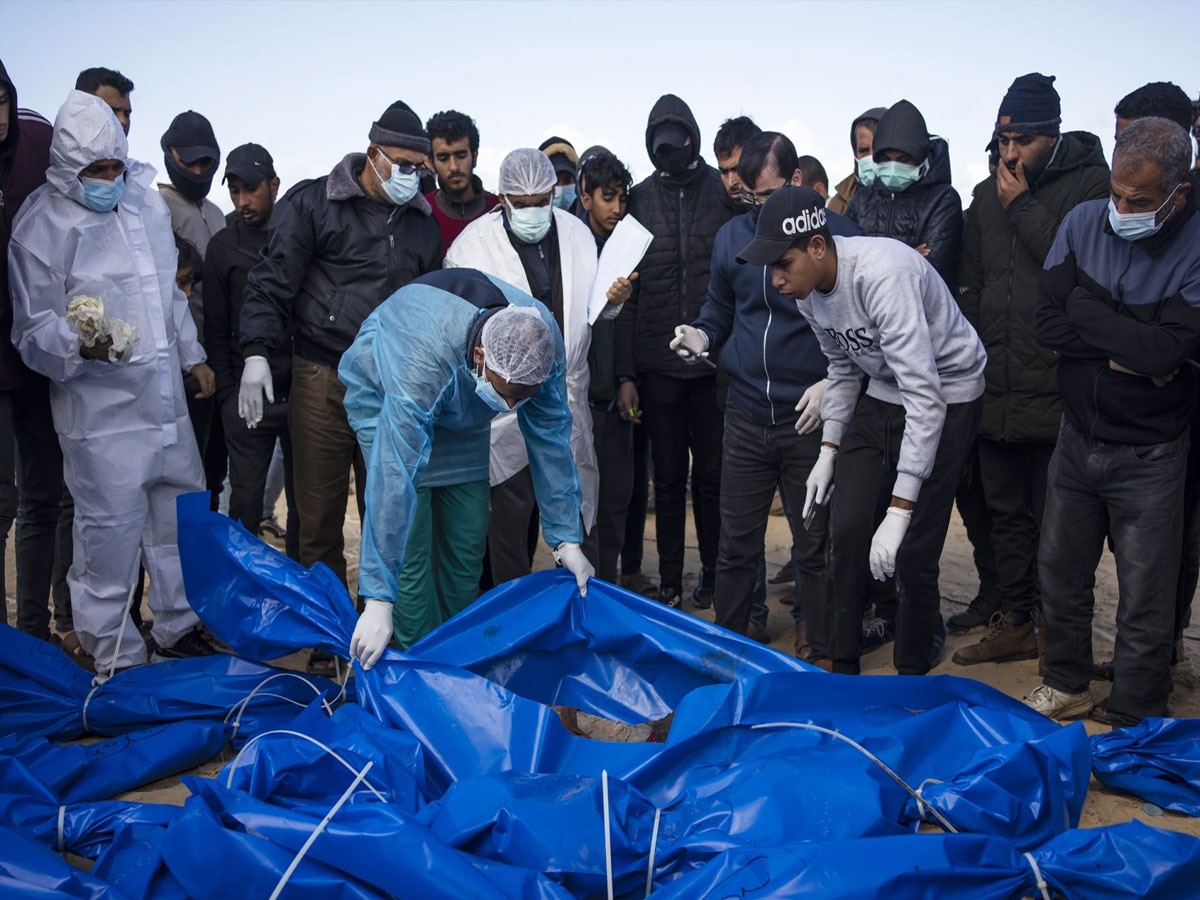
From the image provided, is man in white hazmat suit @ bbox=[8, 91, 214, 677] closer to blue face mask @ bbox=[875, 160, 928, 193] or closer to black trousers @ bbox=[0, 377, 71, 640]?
black trousers @ bbox=[0, 377, 71, 640]

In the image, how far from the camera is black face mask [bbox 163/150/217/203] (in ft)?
17.1

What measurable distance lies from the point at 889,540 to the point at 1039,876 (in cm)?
112

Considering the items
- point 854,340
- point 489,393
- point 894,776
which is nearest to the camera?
point 894,776

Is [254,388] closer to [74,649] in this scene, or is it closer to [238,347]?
[238,347]

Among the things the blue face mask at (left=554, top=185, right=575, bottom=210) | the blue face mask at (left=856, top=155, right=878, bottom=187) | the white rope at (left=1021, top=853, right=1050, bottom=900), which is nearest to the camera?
the white rope at (left=1021, top=853, right=1050, bottom=900)

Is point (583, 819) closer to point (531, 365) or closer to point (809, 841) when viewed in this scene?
point (809, 841)

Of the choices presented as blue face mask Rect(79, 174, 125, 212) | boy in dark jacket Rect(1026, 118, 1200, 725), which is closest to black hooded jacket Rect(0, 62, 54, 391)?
blue face mask Rect(79, 174, 125, 212)

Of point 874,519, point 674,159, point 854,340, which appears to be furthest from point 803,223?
point 674,159

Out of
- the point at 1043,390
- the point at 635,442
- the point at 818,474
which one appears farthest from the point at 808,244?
the point at 635,442

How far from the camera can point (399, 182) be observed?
442 cm

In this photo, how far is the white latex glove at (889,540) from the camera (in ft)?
11.4

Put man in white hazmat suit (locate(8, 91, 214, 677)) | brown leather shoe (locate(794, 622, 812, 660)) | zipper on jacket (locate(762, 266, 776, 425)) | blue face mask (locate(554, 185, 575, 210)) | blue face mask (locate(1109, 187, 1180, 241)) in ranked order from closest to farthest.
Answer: blue face mask (locate(1109, 187, 1180, 241)) → man in white hazmat suit (locate(8, 91, 214, 677)) → zipper on jacket (locate(762, 266, 776, 425)) → brown leather shoe (locate(794, 622, 812, 660)) → blue face mask (locate(554, 185, 575, 210))

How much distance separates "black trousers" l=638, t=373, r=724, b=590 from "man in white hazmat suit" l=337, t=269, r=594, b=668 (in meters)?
1.33

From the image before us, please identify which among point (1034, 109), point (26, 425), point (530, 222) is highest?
point (1034, 109)
